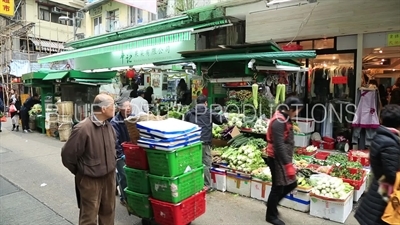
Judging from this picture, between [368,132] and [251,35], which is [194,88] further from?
[368,132]

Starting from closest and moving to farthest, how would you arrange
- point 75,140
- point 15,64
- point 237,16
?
1. point 75,140
2. point 237,16
3. point 15,64

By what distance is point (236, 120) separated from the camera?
747 centimetres

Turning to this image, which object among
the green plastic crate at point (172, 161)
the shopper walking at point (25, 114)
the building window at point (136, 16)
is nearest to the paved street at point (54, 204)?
the green plastic crate at point (172, 161)

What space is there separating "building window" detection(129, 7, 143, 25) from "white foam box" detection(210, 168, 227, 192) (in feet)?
42.0

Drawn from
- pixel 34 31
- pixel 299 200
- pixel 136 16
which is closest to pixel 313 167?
pixel 299 200

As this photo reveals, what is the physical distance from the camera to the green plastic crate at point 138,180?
4.27 meters

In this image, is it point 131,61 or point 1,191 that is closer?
point 1,191

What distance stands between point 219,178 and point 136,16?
13537 mm

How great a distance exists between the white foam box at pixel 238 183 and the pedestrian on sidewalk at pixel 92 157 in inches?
116

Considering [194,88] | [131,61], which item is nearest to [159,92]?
[131,61]

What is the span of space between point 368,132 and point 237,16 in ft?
18.1

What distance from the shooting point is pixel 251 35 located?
948 cm

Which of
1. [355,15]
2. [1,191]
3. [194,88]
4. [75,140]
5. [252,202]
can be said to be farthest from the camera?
[194,88]

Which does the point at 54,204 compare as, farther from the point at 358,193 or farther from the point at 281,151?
the point at 358,193
